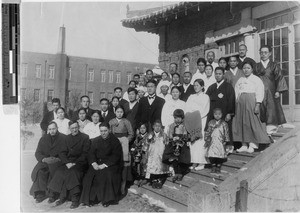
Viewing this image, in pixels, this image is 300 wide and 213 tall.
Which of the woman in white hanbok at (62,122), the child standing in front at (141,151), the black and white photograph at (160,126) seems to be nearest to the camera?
the black and white photograph at (160,126)

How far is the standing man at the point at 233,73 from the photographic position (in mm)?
4996

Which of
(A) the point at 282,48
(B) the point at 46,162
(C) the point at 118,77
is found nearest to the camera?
(B) the point at 46,162

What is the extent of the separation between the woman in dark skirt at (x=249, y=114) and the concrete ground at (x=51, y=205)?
1.46 m

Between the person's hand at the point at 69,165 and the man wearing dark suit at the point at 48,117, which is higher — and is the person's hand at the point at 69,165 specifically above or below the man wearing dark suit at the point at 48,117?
below

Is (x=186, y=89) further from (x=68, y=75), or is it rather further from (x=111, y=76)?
(x=68, y=75)

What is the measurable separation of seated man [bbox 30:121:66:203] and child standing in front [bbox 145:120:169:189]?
1.29 metres

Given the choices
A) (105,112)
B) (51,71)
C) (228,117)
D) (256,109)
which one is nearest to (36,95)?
(51,71)

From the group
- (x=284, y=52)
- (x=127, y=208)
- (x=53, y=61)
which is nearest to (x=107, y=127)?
(x=127, y=208)

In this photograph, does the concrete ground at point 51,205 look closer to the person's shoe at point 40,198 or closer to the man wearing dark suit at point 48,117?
the person's shoe at point 40,198

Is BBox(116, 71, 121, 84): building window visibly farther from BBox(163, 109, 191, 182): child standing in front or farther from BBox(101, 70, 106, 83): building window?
BBox(163, 109, 191, 182): child standing in front

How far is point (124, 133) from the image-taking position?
5.09 m

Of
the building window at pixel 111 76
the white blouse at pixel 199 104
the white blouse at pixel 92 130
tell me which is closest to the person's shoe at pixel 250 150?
the white blouse at pixel 199 104

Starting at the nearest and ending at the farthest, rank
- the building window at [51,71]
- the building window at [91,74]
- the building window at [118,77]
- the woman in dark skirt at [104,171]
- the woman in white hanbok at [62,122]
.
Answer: the woman in dark skirt at [104,171], the woman in white hanbok at [62,122], the building window at [51,71], the building window at [91,74], the building window at [118,77]

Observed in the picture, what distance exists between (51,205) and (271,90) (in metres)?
3.54
